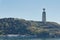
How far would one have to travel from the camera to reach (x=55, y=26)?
142 meters

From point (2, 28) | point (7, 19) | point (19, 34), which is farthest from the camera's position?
point (7, 19)

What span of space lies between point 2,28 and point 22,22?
12.9m

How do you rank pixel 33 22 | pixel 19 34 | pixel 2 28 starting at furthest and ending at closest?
pixel 33 22
pixel 2 28
pixel 19 34

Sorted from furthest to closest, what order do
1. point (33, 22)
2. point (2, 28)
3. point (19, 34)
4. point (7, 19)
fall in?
point (33, 22), point (7, 19), point (2, 28), point (19, 34)

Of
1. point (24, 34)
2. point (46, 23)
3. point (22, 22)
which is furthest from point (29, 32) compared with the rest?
point (46, 23)

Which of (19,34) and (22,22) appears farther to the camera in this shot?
(22,22)

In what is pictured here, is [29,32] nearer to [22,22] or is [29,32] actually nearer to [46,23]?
[22,22]

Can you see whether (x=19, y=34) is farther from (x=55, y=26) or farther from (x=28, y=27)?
(x=55, y=26)

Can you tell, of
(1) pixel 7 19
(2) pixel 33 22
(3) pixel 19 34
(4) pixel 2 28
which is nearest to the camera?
(3) pixel 19 34

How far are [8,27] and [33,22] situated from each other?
28655 millimetres

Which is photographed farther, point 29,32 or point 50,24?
point 50,24

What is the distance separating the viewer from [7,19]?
13600 cm

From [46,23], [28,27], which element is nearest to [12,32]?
[28,27]

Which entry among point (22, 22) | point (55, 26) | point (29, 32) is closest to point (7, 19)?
point (22, 22)
